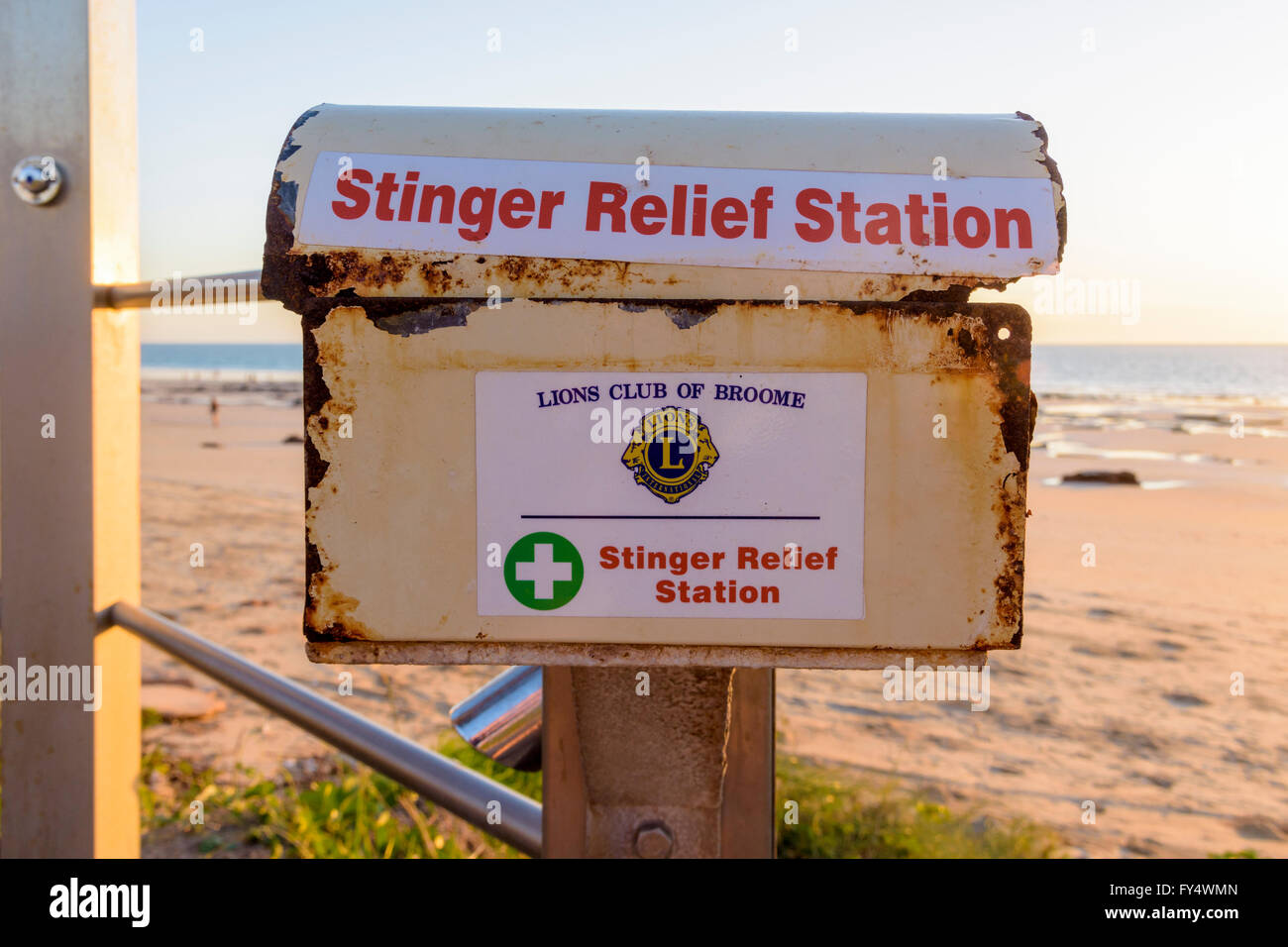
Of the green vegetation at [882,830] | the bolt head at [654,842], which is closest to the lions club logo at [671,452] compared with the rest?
the bolt head at [654,842]

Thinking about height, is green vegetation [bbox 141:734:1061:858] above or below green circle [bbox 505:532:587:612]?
below

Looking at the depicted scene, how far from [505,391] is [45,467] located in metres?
0.88

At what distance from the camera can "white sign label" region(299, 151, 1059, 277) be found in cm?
67

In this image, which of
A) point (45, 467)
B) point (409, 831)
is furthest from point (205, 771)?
point (45, 467)

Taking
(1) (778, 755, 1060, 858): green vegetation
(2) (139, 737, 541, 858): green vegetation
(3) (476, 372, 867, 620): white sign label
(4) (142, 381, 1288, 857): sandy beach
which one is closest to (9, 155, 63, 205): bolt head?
(3) (476, 372, 867, 620): white sign label

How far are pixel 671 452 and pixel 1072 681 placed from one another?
4501mm

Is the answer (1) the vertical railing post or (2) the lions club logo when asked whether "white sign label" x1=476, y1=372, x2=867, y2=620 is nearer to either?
(2) the lions club logo

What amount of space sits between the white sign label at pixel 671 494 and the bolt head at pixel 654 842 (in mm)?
298

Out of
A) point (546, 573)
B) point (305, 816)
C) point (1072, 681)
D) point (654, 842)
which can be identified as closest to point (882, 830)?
point (305, 816)

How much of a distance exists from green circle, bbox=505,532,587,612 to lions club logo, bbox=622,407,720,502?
8 cm

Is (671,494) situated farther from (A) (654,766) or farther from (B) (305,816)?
(B) (305,816)

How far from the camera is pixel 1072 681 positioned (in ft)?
14.7

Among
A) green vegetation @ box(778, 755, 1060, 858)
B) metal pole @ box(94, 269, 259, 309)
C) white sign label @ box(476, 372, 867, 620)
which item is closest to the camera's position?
white sign label @ box(476, 372, 867, 620)
